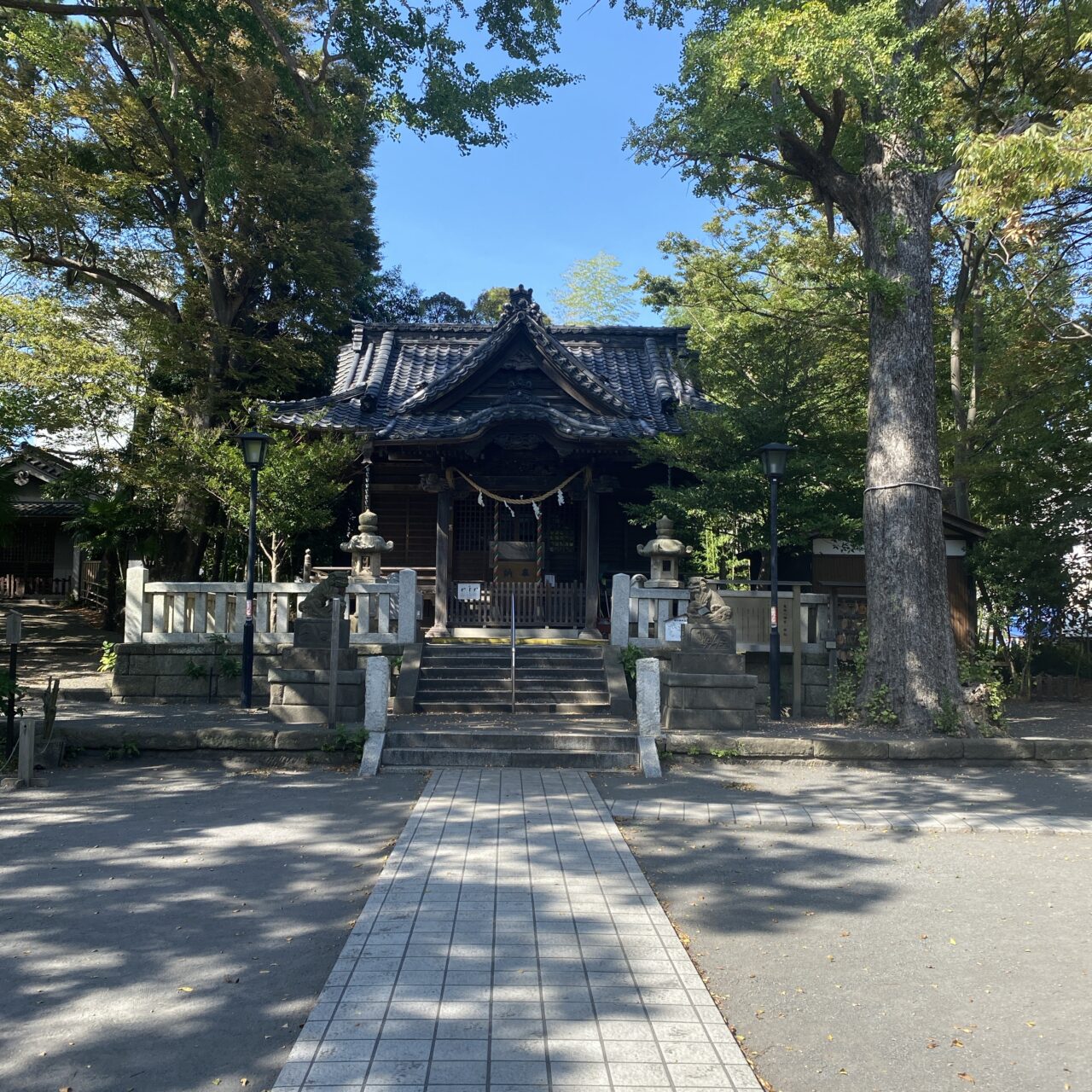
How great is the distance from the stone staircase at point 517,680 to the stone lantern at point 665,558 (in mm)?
1436

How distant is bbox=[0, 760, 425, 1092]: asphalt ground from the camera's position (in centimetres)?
352

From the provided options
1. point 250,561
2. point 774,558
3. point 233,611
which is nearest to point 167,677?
point 233,611

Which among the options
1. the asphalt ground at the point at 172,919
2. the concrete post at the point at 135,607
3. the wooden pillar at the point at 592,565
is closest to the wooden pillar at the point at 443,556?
the wooden pillar at the point at 592,565

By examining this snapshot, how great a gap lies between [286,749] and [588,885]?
4917 millimetres

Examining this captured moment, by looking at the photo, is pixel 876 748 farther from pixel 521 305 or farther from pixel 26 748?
pixel 521 305

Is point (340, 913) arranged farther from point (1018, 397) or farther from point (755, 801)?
point (1018, 397)

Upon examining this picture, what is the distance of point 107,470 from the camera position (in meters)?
17.5

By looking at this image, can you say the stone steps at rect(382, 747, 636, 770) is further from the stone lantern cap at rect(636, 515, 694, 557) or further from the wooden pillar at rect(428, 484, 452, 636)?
the wooden pillar at rect(428, 484, 452, 636)

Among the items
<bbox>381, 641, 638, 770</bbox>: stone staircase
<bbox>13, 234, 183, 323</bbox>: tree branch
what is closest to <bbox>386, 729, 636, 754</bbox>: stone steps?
<bbox>381, 641, 638, 770</bbox>: stone staircase

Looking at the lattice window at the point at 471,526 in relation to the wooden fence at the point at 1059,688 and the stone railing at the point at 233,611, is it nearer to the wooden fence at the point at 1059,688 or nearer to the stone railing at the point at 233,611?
the stone railing at the point at 233,611

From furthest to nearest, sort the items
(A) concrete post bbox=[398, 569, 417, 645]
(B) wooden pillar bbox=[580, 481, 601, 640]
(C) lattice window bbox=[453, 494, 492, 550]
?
(C) lattice window bbox=[453, 494, 492, 550] < (B) wooden pillar bbox=[580, 481, 601, 640] < (A) concrete post bbox=[398, 569, 417, 645]

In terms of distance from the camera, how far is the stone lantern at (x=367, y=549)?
44.7ft

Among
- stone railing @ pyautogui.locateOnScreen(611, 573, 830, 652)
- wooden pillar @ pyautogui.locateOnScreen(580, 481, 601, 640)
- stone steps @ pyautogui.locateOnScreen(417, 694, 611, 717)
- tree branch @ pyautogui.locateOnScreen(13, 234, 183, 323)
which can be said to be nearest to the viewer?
stone steps @ pyautogui.locateOnScreen(417, 694, 611, 717)

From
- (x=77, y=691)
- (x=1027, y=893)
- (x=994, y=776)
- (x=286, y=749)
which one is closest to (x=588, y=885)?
(x=1027, y=893)
